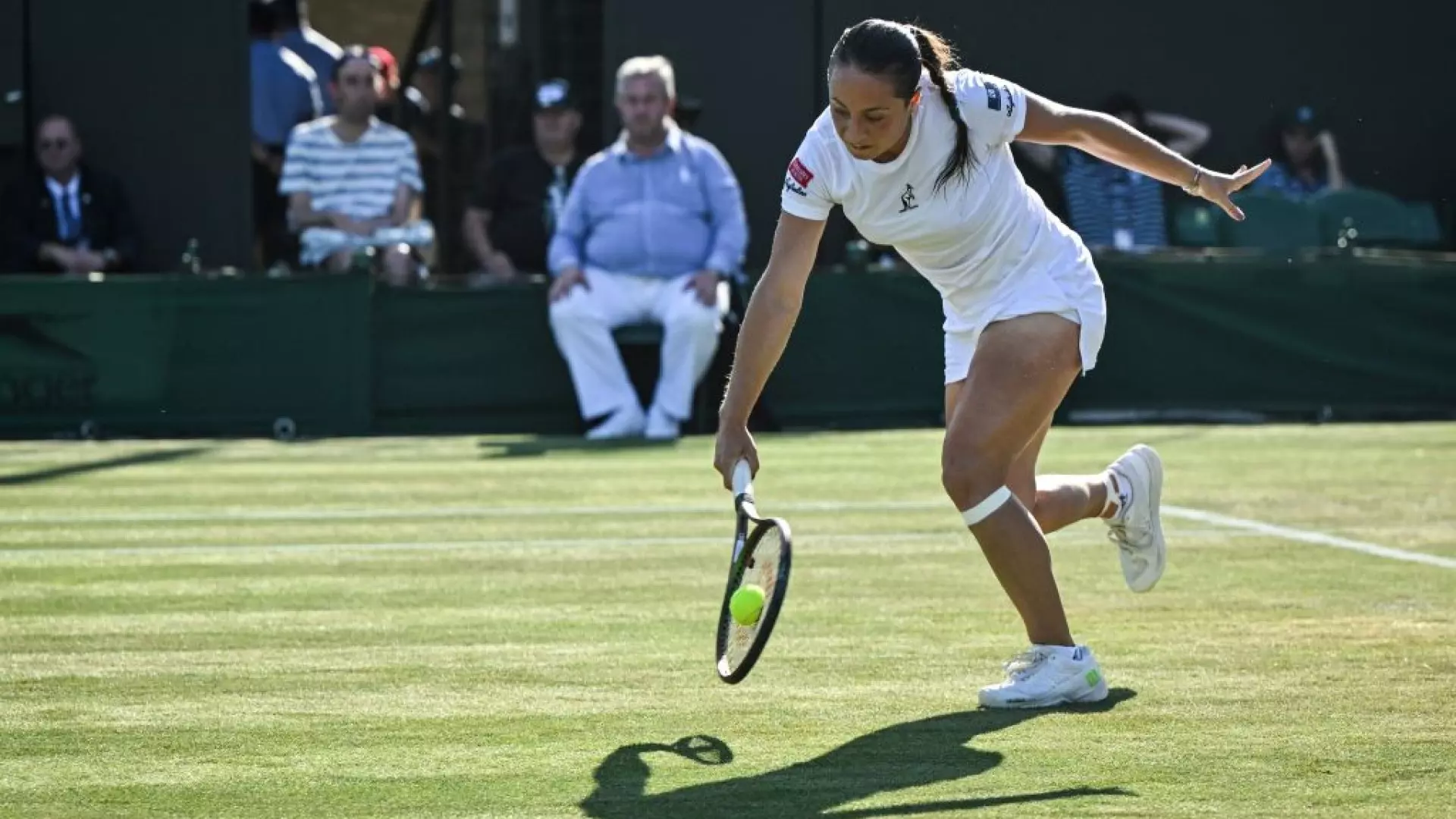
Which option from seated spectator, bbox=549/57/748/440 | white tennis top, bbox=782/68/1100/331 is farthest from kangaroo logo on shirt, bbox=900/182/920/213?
seated spectator, bbox=549/57/748/440

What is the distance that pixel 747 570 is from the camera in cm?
595

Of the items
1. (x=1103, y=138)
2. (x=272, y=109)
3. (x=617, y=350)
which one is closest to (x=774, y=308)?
(x=1103, y=138)

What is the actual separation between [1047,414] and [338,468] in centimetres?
760

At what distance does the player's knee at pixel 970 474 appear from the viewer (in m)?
6.00

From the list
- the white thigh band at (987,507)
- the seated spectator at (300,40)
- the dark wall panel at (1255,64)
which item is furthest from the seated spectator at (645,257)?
the white thigh band at (987,507)

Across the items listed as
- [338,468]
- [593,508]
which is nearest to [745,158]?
[338,468]

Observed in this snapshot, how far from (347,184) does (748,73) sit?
3.94 meters

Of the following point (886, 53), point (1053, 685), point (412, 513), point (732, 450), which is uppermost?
point (886, 53)

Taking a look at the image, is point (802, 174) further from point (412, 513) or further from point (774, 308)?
point (412, 513)

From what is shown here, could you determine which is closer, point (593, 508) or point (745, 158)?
point (593, 508)

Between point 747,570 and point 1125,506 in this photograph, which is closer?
point 747,570

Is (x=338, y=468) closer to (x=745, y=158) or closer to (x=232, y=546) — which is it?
(x=232, y=546)

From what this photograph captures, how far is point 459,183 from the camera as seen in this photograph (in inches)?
785

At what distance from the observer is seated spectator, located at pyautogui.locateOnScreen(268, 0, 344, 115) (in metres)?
19.0
